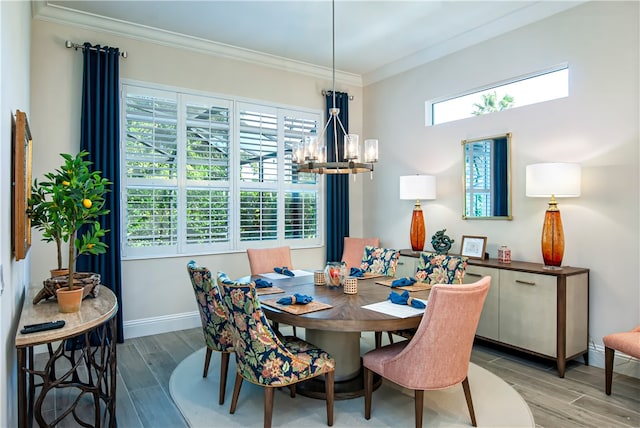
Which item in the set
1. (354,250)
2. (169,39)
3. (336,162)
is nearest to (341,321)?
(336,162)

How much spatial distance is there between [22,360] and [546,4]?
15.6 ft

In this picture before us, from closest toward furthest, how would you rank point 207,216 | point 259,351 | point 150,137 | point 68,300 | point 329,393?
point 68,300 → point 259,351 → point 329,393 → point 150,137 → point 207,216

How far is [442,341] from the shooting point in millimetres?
2344

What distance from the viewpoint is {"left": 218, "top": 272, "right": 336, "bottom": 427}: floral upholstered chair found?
233 centimetres

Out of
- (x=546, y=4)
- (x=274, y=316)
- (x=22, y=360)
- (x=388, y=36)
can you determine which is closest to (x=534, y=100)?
(x=546, y=4)

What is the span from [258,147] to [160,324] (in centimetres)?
234

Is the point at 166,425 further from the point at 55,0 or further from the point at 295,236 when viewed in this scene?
the point at 55,0

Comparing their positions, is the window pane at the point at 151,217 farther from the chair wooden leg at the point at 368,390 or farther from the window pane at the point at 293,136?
the chair wooden leg at the point at 368,390

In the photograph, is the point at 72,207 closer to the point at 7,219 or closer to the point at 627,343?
the point at 7,219

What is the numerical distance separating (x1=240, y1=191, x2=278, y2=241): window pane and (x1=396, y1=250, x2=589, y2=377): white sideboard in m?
2.58

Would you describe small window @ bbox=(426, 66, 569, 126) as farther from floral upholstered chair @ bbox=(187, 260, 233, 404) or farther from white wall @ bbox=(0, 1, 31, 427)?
white wall @ bbox=(0, 1, 31, 427)

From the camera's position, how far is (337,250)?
19.0 ft

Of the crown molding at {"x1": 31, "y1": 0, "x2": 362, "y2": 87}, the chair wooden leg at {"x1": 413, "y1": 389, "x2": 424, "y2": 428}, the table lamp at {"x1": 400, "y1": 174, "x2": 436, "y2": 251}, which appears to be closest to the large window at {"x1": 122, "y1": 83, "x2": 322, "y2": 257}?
the crown molding at {"x1": 31, "y1": 0, "x2": 362, "y2": 87}

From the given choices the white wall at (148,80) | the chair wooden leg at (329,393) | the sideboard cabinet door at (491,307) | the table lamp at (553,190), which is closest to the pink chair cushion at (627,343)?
the table lamp at (553,190)
